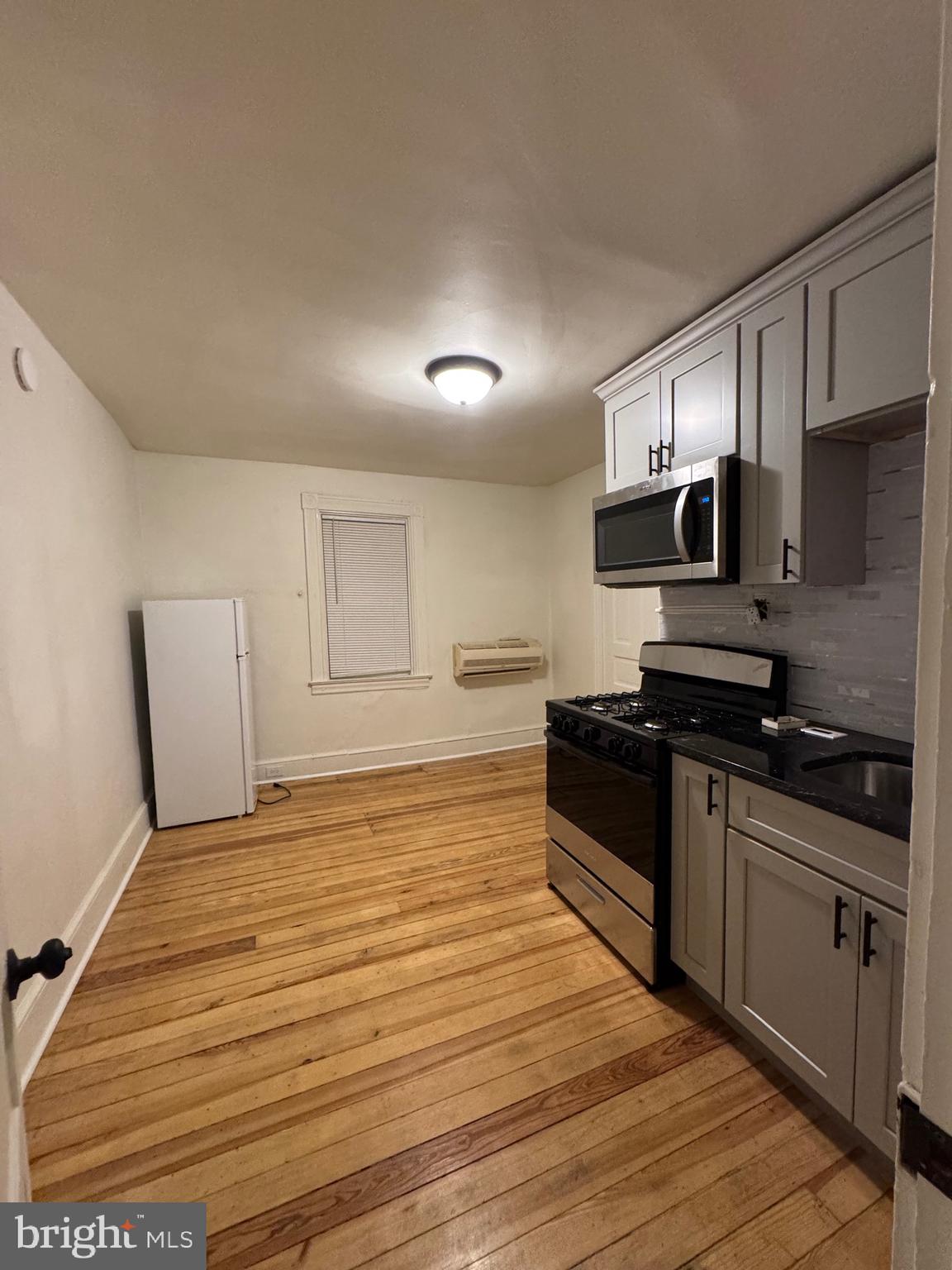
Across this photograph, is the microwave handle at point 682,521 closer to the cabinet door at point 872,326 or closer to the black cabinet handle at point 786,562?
the black cabinet handle at point 786,562

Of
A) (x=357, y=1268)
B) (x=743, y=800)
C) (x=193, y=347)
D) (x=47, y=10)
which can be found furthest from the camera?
(x=193, y=347)

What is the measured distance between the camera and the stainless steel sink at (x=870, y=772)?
1599 millimetres

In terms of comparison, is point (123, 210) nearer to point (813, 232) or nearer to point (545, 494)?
point (813, 232)

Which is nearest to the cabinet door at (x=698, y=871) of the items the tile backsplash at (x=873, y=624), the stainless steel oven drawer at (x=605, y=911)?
the stainless steel oven drawer at (x=605, y=911)

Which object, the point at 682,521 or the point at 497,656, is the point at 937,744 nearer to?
the point at 682,521

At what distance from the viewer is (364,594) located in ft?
14.5

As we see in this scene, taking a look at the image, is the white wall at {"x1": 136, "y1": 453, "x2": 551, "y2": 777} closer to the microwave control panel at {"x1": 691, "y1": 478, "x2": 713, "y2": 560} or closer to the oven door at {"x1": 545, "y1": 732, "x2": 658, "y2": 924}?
the oven door at {"x1": 545, "y1": 732, "x2": 658, "y2": 924}

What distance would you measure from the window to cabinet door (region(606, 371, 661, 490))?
2.25 metres

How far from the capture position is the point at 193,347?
2264mm

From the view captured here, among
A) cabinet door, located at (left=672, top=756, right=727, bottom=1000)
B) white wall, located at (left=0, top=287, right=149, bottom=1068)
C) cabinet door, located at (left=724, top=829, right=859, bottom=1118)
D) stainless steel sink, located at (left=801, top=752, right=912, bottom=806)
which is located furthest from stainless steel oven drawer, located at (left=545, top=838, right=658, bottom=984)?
white wall, located at (left=0, top=287, right=149, bottom=1068)

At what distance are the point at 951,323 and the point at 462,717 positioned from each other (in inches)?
182

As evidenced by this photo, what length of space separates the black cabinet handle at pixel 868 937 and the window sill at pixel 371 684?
12.2 ft

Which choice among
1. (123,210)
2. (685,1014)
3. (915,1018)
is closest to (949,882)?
(915,1018)

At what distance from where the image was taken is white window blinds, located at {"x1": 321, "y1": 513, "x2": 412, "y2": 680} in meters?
4.32
